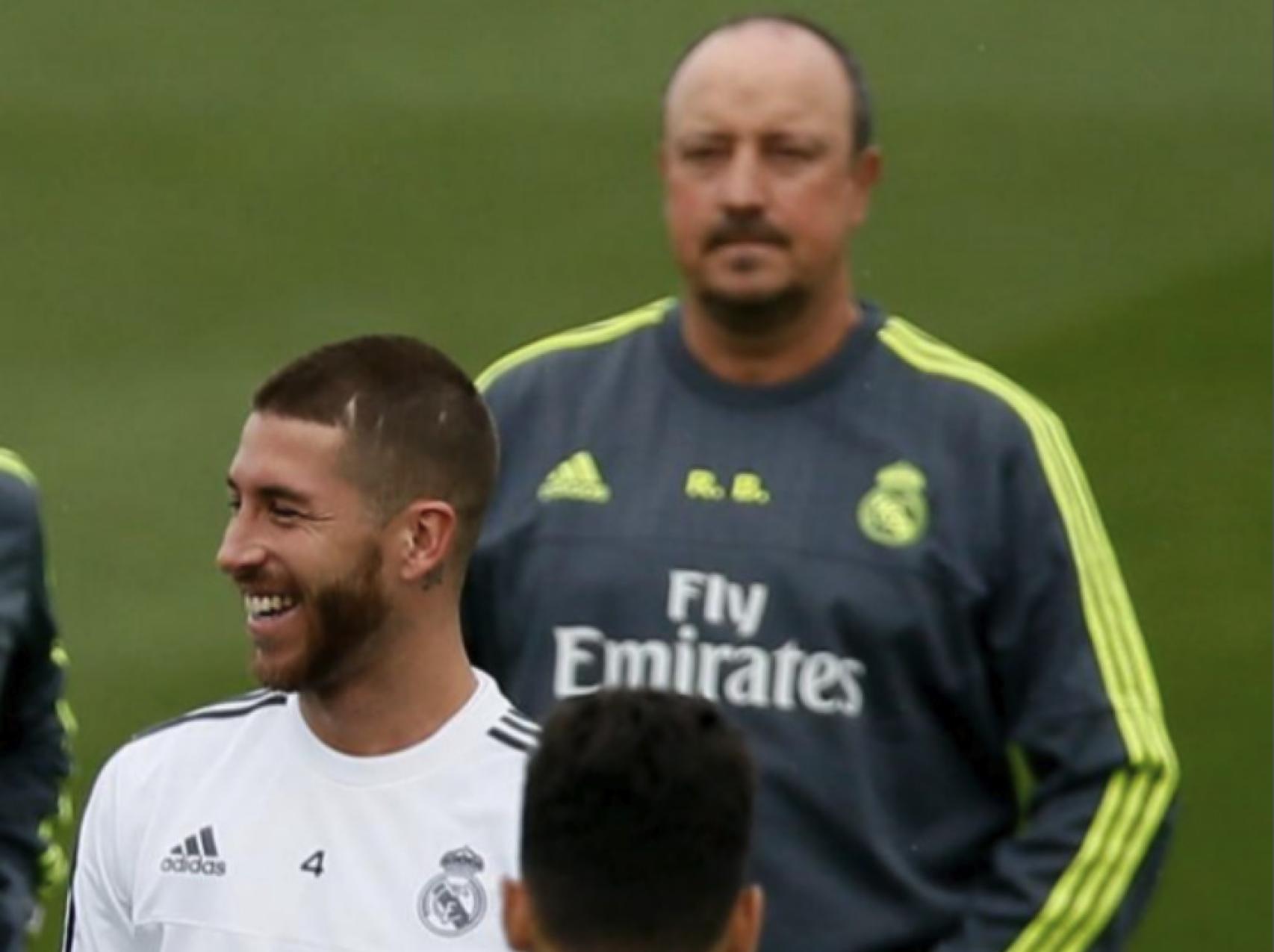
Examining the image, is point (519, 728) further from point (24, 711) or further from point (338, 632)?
point (24, 711)

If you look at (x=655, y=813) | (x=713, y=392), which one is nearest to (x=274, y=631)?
(x=713, y=392)

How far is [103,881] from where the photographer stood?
3.55 m

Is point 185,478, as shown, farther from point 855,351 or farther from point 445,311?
point 855,351

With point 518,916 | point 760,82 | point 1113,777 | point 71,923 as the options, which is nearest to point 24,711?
point 71,923

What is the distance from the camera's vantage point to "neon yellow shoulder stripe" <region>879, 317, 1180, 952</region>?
3.79 metres

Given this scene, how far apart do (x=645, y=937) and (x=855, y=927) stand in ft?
4.22

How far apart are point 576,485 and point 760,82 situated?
459mm

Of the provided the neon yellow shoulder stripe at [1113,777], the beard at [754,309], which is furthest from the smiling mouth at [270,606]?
the neon yellow shoulder stripe at [1113,777]

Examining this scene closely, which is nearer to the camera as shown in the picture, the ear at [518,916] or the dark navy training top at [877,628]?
the ear at [518,916]

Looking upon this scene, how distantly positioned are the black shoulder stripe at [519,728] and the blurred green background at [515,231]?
242 cm

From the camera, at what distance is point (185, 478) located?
5.98 m

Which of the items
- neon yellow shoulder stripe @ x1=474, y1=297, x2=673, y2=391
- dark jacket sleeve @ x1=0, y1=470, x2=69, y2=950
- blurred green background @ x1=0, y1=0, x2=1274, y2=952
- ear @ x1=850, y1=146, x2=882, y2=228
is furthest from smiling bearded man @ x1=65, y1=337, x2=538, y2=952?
blurred green background @ x1=0, y1=0, x2=1274, y2=952

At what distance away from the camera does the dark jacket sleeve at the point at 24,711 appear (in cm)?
426

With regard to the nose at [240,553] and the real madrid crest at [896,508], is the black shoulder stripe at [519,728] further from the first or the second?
the real madrid crest at [896,508]
